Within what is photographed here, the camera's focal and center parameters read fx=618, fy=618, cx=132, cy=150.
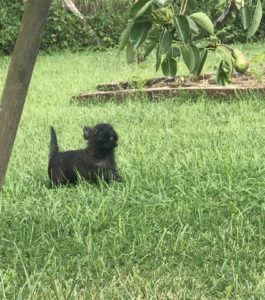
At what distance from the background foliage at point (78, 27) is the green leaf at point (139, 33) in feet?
46.8

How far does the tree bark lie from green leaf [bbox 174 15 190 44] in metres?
0.89

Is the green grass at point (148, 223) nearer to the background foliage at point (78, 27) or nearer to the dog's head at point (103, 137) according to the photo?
the dog's head at point (103, 137)

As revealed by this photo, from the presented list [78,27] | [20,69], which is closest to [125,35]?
[20,69]

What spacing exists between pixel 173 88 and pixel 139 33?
6.12 meters

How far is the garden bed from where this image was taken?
7332mm

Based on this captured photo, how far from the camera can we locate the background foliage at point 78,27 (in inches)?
622

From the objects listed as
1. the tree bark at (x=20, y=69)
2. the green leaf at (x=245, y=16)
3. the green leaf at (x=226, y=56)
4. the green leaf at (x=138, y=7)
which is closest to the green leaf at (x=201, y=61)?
the green leaf at (x=226, y=56)

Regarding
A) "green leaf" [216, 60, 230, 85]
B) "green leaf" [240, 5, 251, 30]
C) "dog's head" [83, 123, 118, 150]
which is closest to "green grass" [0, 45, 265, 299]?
"dog's head" [83, 123, 118, 150]

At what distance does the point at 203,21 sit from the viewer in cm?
170

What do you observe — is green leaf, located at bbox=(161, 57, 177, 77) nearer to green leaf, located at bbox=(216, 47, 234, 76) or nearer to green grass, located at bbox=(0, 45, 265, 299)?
green leaf, located at bbox=(216, 47, 234, 76)

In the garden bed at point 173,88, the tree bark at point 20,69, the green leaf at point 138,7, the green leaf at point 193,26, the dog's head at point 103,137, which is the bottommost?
the garden bed at point 173,88

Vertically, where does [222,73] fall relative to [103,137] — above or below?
above

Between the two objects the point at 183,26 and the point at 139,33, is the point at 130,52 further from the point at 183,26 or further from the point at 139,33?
the point at 183,26

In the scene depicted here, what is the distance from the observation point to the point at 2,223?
3.34 m
